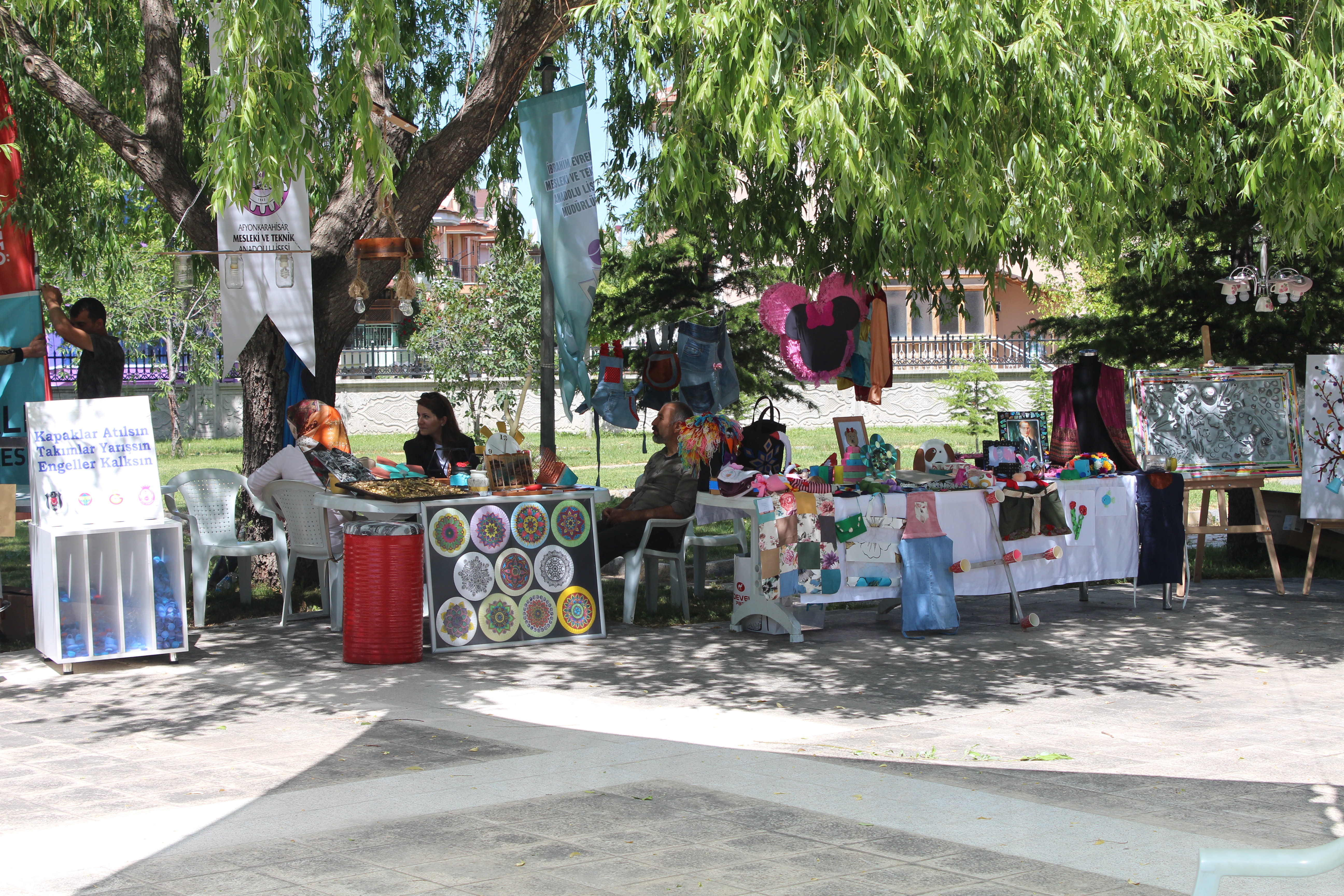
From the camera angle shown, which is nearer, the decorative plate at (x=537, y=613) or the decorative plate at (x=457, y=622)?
the decorative plate at (x=457, y=622)

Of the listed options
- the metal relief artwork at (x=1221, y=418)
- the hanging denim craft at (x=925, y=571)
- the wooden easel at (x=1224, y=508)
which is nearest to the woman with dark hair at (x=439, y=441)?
the hanging denim craft at (x=925, y=571)

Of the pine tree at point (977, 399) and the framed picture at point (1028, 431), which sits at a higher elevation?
the pine tree at point (977, 399)

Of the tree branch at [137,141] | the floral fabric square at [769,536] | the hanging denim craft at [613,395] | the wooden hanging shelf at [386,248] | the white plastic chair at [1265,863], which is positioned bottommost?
the white plastic chair at [1265,863]

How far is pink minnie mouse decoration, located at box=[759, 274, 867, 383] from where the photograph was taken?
1063 centimetres

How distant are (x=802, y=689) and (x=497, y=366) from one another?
2395 centimetres

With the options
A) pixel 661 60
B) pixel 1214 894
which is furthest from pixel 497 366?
pixel 1214 894

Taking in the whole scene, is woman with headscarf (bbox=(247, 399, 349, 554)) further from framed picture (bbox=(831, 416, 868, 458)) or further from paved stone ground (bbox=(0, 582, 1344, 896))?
framed picture (bbox=(831, 416, 868, 458))

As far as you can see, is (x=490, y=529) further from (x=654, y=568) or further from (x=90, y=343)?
(x=90, y=343)

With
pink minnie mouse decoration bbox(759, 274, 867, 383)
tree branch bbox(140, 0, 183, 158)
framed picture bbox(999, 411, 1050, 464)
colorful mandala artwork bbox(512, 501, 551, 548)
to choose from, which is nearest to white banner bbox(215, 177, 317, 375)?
tree branch bbox(140, 0, 183, 158)

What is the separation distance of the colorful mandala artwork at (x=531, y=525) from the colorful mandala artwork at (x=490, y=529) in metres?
0.07

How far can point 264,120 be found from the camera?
6938mm

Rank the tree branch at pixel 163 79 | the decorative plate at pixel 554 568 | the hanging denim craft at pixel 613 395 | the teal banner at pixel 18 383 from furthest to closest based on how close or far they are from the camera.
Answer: the hanging denim craft at pixel 613 395 → the tree branch at pixel 163 79 → the teal banner at pixel 18 383 → the decorative plate at pixel 554 568

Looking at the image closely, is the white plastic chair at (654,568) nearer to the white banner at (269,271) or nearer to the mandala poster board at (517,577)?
the mandala poster board at (517,577)

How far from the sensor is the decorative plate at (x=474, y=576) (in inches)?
331
